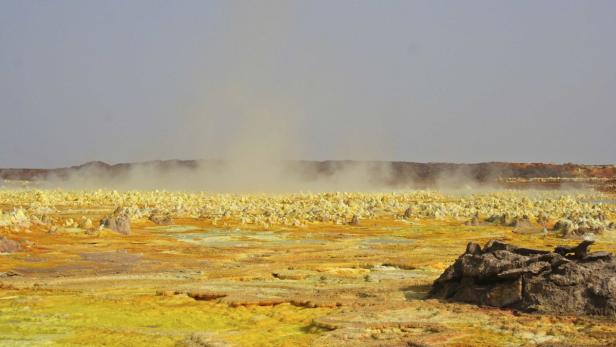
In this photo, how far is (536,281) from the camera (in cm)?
1252

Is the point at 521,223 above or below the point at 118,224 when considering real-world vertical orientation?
above

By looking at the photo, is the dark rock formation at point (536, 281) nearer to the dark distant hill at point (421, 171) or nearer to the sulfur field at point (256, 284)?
the sulfur field at point (256, 284)

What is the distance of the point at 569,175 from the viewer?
120 m

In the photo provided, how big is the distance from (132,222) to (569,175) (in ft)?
327

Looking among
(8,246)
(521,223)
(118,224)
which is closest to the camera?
(8,246)

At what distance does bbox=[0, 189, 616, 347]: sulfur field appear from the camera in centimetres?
1083

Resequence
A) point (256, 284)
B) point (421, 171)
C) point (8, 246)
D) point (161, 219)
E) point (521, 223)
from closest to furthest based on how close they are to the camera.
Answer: point (256, 284) → point (8, 246) → point (521, 223) → point (161, 219) → point (421, 171)

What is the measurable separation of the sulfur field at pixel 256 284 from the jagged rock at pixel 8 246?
0.05 metres

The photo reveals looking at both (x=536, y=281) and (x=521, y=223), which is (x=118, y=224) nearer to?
(x=521, y=223)

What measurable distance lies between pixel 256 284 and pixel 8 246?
9040mm

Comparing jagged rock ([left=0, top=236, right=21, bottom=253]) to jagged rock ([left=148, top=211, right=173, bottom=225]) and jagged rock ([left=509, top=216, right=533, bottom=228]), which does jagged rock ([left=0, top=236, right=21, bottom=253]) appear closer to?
jagged rock ([left=148, top=211, right=173, bottom=225])

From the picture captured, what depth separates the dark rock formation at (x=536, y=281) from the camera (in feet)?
39.4

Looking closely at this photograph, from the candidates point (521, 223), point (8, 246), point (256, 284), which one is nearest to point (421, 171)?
point (521, 223)

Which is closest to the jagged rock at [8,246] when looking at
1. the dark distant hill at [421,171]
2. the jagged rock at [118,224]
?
the jagged rock at [118,224]
